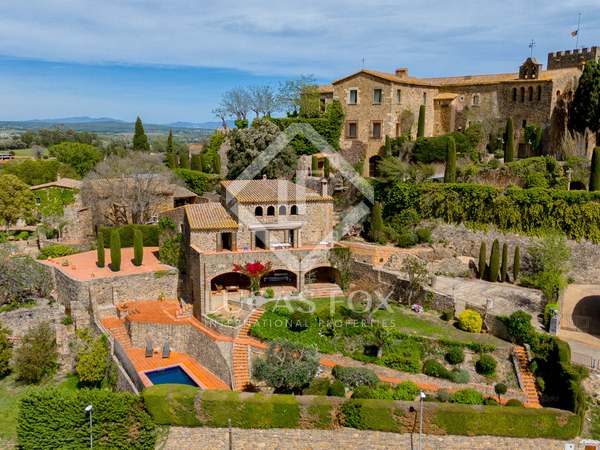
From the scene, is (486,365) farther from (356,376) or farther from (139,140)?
(139,140)

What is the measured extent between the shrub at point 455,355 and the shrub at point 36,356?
1964cm

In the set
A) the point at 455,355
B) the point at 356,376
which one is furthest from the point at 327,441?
the point at 455,355

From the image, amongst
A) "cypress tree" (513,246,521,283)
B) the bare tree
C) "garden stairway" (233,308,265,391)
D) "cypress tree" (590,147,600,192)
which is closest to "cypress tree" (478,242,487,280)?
"cypress tree" (513,246,521,283)

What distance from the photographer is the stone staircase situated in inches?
1140

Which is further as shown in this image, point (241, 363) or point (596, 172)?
point (596, 172)

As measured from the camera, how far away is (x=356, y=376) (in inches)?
850

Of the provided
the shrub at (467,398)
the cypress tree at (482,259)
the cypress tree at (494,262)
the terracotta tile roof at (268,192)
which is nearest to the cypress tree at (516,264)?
the cypress tree at (494,262)

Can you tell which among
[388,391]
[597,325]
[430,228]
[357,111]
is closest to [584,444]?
[388,391]

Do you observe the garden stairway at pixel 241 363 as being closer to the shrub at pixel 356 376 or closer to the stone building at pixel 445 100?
the shrub at pixel 356 376

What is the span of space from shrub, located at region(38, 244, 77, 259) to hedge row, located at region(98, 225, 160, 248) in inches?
98.1

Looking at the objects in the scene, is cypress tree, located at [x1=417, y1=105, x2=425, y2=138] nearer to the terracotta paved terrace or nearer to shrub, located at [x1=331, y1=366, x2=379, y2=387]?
the terracotta paved terrace

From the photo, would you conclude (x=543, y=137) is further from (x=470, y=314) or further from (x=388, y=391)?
(x=388, y=391)

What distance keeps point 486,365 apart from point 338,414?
6.97 metres

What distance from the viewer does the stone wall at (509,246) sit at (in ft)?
95.4
